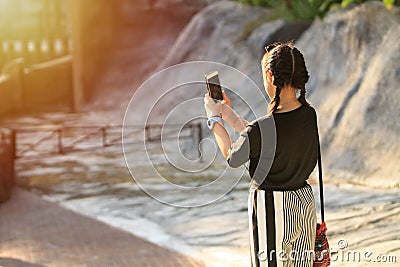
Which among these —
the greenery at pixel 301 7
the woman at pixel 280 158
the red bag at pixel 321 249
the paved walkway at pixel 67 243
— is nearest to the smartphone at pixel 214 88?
the woman at pixel 280 158

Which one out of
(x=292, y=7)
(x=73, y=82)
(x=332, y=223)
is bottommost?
(x=73, y=82)

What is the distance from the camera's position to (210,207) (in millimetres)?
8656

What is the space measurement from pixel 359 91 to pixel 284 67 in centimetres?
800

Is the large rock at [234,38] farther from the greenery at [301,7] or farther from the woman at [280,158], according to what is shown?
the woman at [280,158]

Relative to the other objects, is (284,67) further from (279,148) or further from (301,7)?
(301,7)

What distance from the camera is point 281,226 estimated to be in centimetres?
330

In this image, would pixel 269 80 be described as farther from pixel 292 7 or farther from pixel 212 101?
pixel 292 7

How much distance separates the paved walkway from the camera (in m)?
6.60

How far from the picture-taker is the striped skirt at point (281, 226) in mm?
3275

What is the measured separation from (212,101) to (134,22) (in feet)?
64.3

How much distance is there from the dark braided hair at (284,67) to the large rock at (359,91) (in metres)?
5.99

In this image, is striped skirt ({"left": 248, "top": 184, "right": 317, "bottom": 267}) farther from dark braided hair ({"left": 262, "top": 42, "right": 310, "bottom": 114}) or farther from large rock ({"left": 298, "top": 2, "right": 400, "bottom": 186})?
large rock ({"left": 298, "top": 2, "right": 400, "bottom": 186})

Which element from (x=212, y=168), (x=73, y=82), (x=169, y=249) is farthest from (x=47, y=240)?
(x=73, y=82)

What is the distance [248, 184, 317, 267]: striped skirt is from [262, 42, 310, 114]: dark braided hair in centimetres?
41
